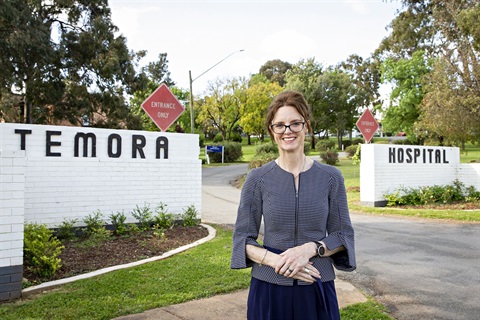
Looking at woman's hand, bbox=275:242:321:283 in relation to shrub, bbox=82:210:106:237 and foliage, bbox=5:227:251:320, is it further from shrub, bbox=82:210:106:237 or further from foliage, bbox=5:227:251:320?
shrub, bbox=82:210:106:237

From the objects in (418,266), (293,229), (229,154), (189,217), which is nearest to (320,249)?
(293,229)

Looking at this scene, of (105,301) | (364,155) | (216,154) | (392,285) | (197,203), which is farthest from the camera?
(216,154)

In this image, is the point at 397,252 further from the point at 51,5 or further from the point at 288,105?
the point at 51,5

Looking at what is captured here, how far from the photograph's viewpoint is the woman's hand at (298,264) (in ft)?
7.34

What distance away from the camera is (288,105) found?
2480 millimetres

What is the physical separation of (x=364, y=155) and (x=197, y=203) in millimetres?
6429

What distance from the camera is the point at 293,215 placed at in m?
2.37

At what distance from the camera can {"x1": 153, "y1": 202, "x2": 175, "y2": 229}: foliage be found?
9312 millimetres

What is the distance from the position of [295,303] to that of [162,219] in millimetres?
7268

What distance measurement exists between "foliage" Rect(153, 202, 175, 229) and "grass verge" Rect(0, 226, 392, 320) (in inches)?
97.0

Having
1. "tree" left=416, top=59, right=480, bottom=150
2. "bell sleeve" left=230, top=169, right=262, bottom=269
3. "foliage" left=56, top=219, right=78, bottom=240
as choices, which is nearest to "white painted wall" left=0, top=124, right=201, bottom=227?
"foliage" left=56, top=219, right=78, bottom=240

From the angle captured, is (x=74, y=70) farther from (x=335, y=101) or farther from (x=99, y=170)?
(x=335, y=101)

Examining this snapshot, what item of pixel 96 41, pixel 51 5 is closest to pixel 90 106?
pixel 96 41

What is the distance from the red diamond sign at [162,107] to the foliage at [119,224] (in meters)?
2.19
